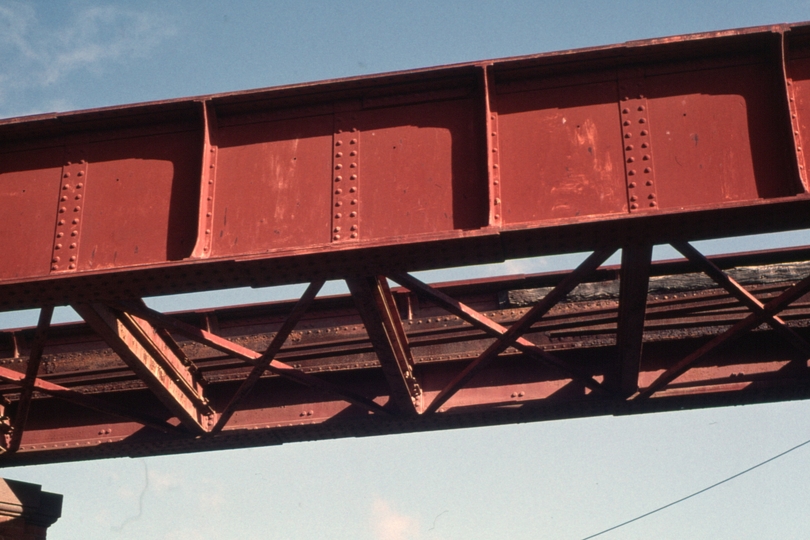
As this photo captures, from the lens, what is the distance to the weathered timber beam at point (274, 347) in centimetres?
763

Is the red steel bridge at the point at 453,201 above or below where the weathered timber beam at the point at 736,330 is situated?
above

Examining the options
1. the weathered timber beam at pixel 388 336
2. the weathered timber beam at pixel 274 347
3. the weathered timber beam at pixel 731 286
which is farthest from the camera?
the weathered timber beam at pixel 274 347

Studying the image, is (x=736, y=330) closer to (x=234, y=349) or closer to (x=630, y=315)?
(x=630, y=315)

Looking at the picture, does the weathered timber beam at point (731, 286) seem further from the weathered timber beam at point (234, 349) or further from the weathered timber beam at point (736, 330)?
the weathered timber beam at point (234, 349)

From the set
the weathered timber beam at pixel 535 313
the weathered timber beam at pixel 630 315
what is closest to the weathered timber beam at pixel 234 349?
the weathered timber beam at pixel 535 313

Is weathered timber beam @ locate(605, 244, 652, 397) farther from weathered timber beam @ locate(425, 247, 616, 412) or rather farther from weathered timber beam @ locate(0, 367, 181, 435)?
weathered timber beam @ locate(0, 367, 181, 435)

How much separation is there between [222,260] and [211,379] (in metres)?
3.60

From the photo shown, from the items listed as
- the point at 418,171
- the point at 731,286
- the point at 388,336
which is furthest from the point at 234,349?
the point at 731,286

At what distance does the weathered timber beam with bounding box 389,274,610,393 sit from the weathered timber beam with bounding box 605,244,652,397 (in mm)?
318

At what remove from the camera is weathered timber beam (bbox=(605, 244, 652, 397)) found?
7.13 metres

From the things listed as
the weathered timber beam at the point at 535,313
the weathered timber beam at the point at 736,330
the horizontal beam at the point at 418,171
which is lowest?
the weathered timber beam at the point at 736,330

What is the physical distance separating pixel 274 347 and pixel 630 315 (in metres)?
3.28

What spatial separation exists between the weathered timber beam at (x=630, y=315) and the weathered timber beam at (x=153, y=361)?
4.57 m

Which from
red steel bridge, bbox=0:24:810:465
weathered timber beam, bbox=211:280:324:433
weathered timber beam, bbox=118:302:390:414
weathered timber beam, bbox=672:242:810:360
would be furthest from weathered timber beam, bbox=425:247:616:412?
weathered timber beam, bbox=211:280:324:433
